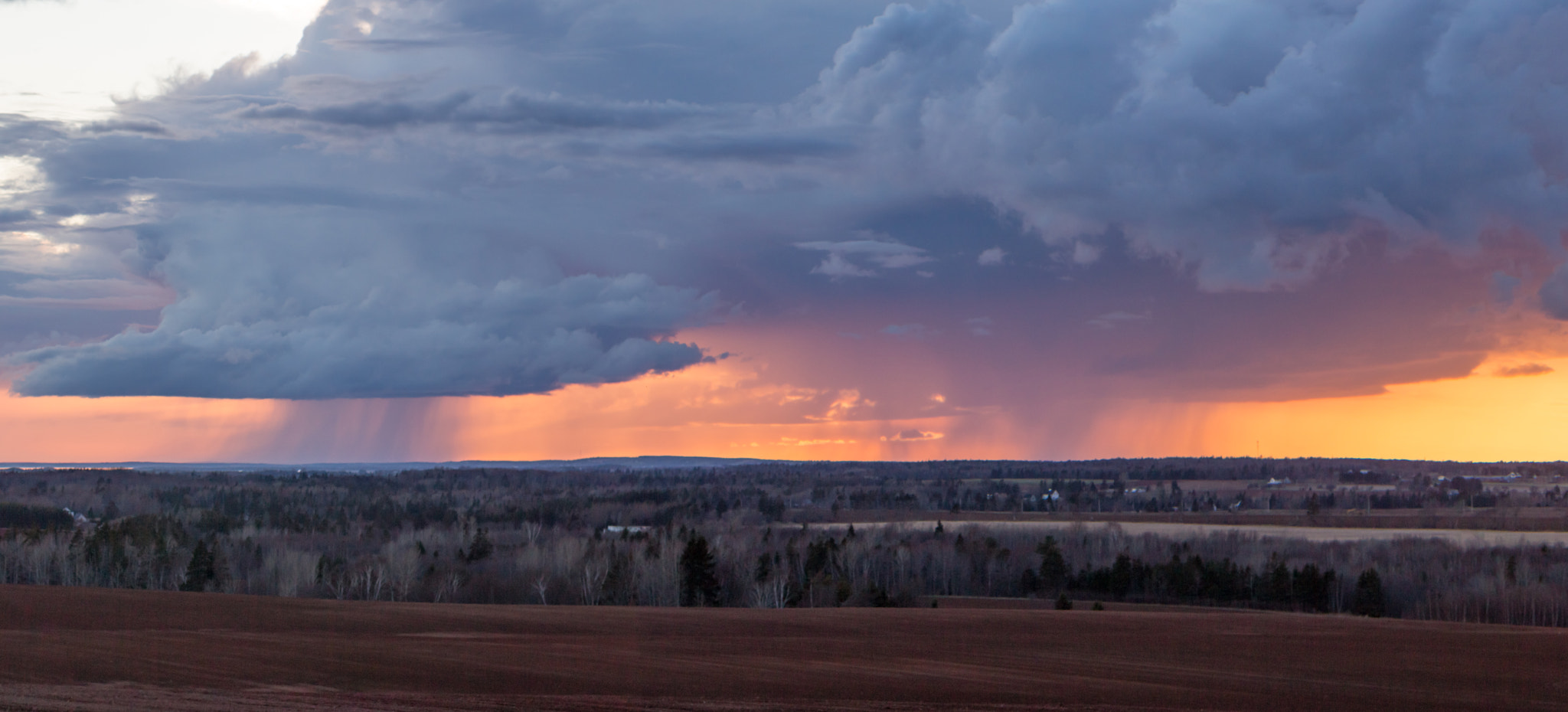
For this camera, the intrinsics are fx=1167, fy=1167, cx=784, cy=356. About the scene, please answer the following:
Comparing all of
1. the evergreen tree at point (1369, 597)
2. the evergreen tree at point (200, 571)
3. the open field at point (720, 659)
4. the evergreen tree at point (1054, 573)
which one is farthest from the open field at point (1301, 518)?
the open field at point (720, 659)

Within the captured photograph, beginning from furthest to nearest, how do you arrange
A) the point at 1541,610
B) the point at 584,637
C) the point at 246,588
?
the point at 246,588 < the point at 1541,610 < the point at 584,637

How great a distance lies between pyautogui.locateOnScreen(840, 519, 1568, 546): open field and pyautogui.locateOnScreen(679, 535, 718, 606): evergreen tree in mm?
57221

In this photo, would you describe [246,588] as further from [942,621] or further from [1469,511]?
[1469,511]

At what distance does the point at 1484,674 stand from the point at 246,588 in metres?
82.0

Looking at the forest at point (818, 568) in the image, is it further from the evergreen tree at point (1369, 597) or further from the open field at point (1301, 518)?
the open field at point (1301, 518)

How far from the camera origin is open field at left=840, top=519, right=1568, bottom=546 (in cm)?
12006

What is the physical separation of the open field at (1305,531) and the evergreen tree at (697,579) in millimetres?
57221

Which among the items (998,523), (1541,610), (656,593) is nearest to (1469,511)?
(998,523)

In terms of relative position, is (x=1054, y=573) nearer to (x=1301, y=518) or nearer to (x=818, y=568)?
(x=818, y=568)

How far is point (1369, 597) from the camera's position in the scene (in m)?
80.8

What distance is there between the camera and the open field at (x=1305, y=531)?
394 feet

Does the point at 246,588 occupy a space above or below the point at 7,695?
below

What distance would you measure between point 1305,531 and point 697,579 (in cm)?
8947

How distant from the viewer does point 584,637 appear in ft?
122
